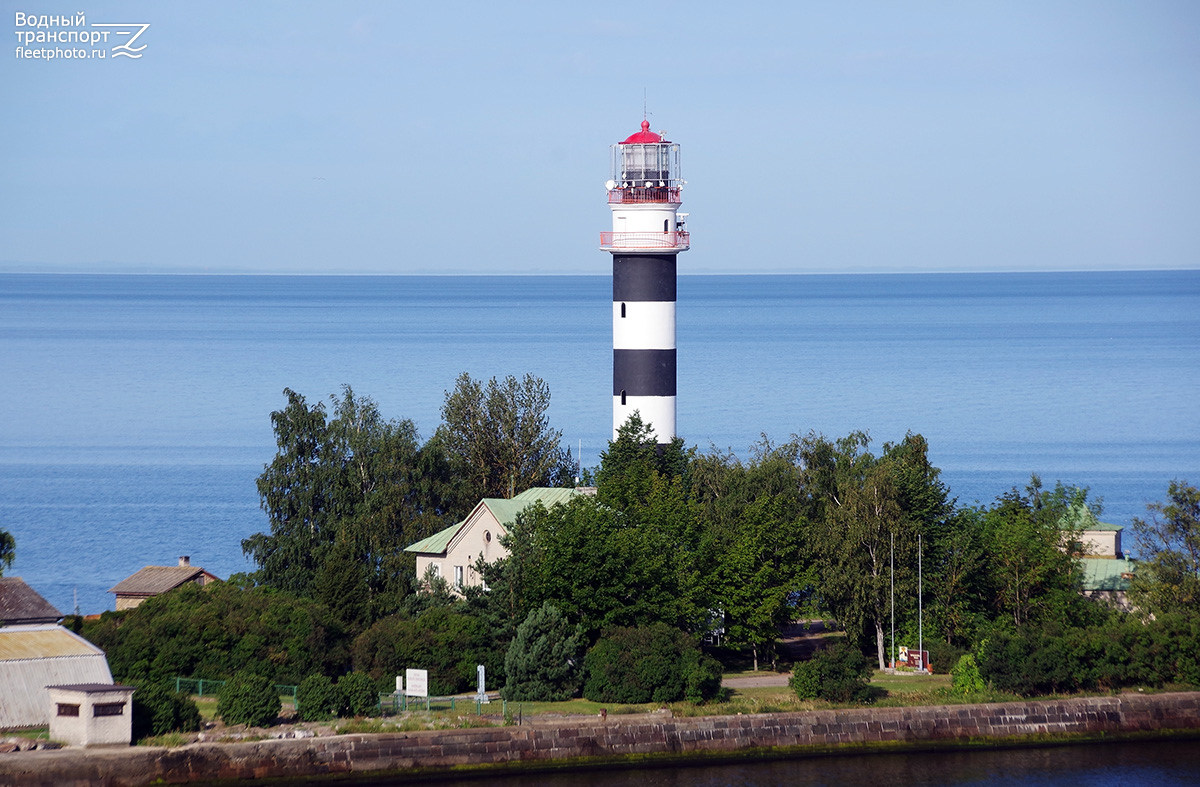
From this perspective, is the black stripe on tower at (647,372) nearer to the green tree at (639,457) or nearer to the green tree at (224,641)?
the green tree at (639,457)

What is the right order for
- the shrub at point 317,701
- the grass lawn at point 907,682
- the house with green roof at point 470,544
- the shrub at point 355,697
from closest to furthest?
→ 1. the shrub at point 317,701
2. the shrub at point 355,697
3. the grass lawn at point 907,682
4. the house with green roof at point 470,544

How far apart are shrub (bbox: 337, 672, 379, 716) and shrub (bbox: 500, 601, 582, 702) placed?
329 cm

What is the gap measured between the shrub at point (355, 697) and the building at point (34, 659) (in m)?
5.07

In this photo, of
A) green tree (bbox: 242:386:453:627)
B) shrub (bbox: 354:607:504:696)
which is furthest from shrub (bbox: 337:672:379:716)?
green tree (bbox: 242:386:453:627)

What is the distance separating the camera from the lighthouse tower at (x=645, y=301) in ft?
149

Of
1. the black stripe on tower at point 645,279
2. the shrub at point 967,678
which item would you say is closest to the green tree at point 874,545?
the shrub at point 967,678

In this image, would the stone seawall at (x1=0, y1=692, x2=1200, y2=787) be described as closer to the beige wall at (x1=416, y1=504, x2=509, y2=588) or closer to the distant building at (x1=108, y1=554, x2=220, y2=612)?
the beige wall at (x1=416, y1=504, x2=509, y2=588)

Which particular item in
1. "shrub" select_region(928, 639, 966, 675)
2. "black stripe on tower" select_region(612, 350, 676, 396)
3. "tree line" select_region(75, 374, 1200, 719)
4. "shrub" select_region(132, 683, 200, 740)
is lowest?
"shrub" select_region(132, 683, 200, 740)

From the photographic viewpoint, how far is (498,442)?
49.7 meters

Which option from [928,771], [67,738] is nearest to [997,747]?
[928,771]

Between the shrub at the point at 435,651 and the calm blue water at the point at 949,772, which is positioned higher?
the shrub at the point at 435,651

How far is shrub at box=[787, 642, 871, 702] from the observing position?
34844 mm

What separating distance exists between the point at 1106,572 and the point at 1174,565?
12.5 ft

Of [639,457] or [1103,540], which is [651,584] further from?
[1103,540]
